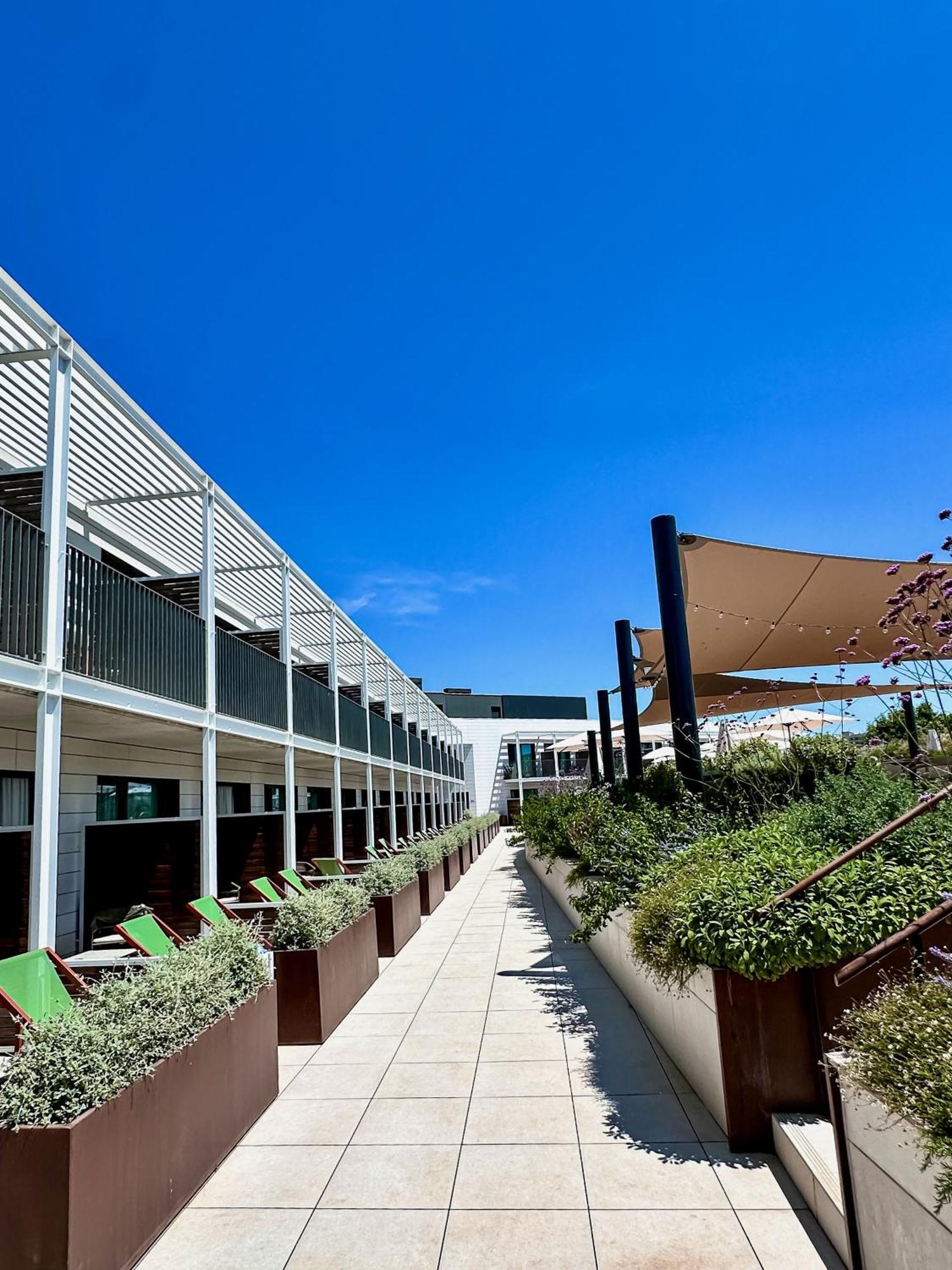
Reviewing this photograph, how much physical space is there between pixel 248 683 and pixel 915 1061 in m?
7.73

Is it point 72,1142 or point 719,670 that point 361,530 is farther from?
point 72,1142

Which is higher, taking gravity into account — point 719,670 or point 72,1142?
point 719,670

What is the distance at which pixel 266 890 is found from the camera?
27.2 feet

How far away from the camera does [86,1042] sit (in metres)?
2.80

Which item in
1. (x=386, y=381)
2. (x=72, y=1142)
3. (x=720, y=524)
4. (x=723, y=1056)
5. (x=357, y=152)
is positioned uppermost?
(x=357, y=152)

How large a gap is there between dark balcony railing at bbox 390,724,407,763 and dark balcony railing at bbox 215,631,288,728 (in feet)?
A: 25.2

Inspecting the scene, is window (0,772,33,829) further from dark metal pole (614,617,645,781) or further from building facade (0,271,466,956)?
dark metal pole (614,617,645,781)

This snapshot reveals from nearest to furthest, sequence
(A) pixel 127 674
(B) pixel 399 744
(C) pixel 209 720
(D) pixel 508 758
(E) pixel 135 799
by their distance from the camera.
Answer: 1. (A) pixel 127 674
2. (C) pixel 209 720
3. (E) pixel 135 799
4. (B) pixel 399 744
5. (D) pixel 508 758

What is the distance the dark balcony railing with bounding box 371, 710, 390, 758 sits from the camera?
15688mm

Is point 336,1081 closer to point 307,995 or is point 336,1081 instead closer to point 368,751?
point 307,995

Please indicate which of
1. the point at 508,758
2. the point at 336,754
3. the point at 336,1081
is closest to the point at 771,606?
the point at 336,754

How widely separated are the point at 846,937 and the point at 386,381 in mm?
9849

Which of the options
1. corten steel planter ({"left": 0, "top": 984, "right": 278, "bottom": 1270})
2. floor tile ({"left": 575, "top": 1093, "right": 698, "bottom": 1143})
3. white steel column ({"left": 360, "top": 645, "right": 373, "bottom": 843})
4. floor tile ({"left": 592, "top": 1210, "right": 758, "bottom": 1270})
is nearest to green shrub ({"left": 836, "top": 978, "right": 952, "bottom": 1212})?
floor tile ({"left": 592, "top": 1210, "right": 758, "bottom": 1270})

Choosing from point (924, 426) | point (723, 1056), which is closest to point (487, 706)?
point (924, 426)
